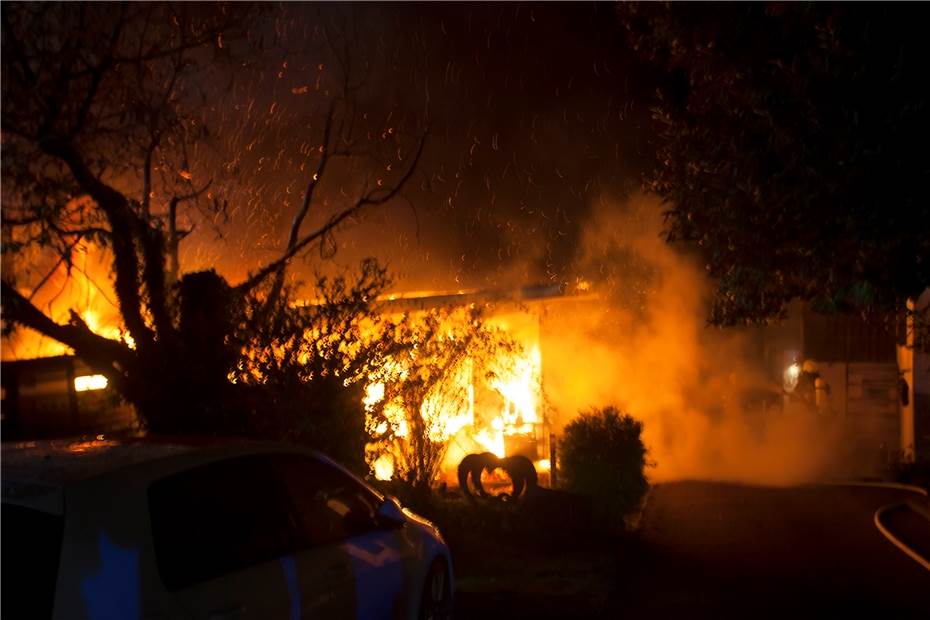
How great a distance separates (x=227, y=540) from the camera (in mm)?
4008

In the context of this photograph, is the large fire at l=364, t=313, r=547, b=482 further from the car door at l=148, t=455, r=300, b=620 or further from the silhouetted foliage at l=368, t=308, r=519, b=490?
the car door at l=148, t=455, r=300, b=620

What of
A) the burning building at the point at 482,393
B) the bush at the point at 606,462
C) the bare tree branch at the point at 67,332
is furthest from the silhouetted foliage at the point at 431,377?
the bare tree branch at the point at 67,332

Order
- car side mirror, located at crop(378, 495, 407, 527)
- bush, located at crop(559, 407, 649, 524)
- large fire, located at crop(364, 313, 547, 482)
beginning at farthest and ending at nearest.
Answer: bush, located at crop(559, 407, 649, 524) → large fire, located at crop(364, 313, 547, 482) → car side mirror, located at crop(378, 495, 407, 527)

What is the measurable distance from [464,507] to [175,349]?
15.1ft

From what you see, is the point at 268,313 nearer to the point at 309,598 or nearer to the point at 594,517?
the point at 309,598

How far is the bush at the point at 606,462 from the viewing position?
1042 cm

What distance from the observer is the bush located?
10.4m

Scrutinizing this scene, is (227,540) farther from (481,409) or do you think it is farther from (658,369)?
(658,369)

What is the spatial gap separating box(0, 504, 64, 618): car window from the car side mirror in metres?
2.31

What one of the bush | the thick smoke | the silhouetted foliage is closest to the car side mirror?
the silhouetted foliage

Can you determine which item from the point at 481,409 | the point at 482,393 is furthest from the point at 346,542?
the point at 481,409

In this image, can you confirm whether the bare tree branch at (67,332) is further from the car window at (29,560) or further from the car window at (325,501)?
the car window at (29,560)

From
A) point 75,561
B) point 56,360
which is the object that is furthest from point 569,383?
point 75,561

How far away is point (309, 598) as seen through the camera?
14.2ft
